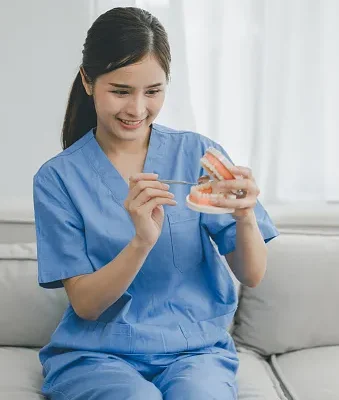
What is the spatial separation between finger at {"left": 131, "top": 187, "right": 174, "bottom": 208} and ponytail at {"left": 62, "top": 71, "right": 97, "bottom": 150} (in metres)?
0.40

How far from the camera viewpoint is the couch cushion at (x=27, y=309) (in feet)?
6.00

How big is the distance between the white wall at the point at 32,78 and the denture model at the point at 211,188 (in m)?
0.87

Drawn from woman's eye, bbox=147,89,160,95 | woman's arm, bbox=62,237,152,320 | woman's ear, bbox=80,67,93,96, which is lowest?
woman's arm, bbox=62,237,152,320

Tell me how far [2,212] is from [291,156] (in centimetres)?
81

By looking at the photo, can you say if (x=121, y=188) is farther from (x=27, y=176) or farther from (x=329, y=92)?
(x=329, y=92)

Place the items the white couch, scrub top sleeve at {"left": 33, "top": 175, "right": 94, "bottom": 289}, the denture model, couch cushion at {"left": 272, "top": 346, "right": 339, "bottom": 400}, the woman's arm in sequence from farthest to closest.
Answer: the white couch < couch cushion at {"left": 272, "top": 346, "right": 339, "bottom": 400} < scrub top sleeve at {"left": 33, "top": 175, "right": 94, "bottom": 289} < the woman's arm < the denture model

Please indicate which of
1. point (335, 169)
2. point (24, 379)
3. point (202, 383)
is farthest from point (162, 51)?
point (335, 169)

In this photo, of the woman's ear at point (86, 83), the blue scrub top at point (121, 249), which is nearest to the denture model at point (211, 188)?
the blue scrub top at point (121, 249)

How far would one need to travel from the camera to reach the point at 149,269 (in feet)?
5.01

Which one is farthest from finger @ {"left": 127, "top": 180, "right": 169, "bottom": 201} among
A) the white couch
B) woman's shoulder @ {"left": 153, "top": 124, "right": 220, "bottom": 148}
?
the white couch

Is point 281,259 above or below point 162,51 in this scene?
below

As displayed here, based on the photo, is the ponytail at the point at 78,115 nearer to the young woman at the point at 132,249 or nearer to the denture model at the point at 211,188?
the young woman at the point at 132,249

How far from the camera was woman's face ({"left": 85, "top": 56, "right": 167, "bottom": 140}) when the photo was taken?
143 centimetres

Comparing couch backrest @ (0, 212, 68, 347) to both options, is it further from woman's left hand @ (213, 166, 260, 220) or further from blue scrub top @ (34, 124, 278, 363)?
woman's left hand @ (213, 166, 260, 220)
